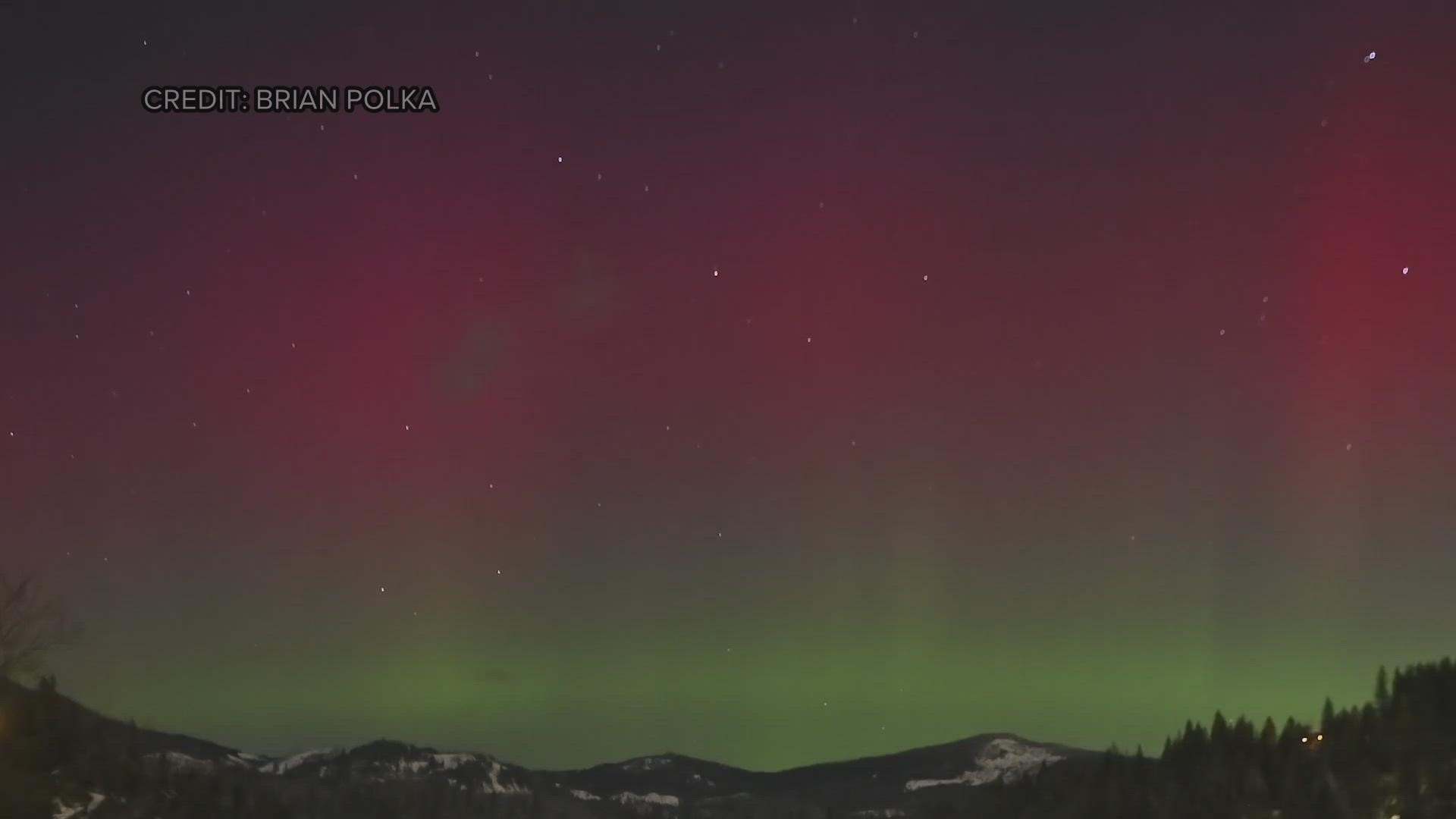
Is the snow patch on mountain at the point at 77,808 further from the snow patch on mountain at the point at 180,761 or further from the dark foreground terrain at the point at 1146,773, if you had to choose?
the snow patch on mountain at the point at 180,761

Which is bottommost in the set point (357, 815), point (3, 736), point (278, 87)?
point (357, 815)

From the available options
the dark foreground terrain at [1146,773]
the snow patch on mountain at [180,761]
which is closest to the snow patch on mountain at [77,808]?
the dark foreground terrain at [1146,773]

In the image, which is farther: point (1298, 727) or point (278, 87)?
point (1298, 727)

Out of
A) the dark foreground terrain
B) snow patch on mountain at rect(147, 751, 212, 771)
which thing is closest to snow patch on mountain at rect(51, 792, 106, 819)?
the dark foreground terrain

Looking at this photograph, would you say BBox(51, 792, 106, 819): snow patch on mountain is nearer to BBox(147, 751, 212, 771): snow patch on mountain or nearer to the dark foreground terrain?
the dark foreground terrain

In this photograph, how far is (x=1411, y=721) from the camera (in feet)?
345

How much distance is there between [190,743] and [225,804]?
5125 centimetres

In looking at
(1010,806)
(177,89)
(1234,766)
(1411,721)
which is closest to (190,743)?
(1010,806)

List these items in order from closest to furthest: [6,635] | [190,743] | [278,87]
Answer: [278,87]
[6,635]
[190,743]

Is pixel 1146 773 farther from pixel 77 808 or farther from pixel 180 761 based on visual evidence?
pixel 180 761

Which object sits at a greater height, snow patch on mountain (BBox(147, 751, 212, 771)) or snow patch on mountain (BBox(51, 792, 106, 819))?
snow patch on mountain (BBox(147, 751, 212, 771))

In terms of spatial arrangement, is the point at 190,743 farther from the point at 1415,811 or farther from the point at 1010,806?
the point at 1415,811

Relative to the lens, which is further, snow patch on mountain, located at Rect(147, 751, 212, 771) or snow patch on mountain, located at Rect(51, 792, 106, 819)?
snow patch on mountain, located at Rect(147, 751, 212, 771)

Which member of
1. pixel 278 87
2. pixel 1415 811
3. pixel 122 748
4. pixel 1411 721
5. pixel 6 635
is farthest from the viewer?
pixel 122 748
